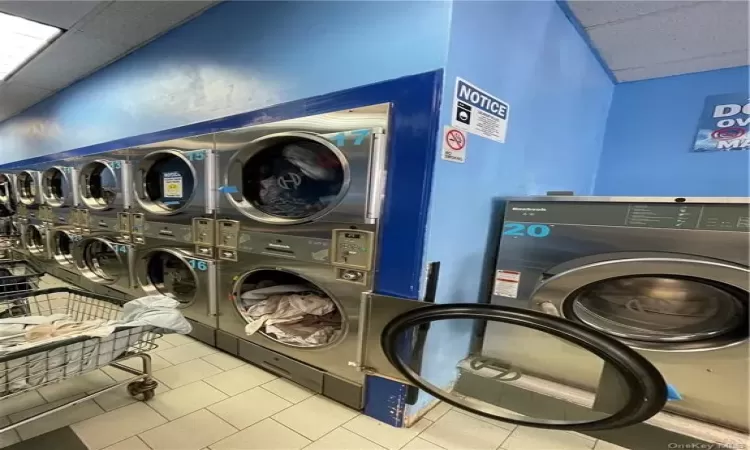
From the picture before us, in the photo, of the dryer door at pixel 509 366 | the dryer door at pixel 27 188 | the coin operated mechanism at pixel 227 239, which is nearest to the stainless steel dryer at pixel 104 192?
the coin operated mechanism at pixel 227 239

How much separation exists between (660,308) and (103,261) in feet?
13.7

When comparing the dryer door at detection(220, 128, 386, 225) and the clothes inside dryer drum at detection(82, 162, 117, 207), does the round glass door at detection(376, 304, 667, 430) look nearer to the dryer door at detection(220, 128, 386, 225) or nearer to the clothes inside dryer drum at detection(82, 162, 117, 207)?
the dryer door at detection(220, 128, 386, 225)

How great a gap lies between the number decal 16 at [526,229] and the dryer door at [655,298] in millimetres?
167

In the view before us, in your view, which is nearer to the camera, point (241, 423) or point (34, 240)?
point (241, 423)

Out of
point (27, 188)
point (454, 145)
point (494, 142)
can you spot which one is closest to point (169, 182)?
point (454, 145)

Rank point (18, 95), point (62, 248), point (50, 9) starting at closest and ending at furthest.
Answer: point (50, 9) < point (62, 248) < point (18, 95)

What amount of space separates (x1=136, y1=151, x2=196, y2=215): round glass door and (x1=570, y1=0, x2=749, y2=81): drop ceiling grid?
104 inches

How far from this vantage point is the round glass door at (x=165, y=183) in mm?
2232

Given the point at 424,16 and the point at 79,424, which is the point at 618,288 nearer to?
the point at 424,16

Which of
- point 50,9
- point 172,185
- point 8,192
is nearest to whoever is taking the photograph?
point 50,9

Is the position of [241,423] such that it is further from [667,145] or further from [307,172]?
[667,145]

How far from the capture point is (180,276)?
2.42 metres

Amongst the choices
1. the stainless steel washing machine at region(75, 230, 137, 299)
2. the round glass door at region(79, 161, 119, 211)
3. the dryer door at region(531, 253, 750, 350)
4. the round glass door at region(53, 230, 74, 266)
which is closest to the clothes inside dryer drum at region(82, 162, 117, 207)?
the round glass door at region(79, 161, 119, 211)

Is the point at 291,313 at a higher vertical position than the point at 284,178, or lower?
lower
